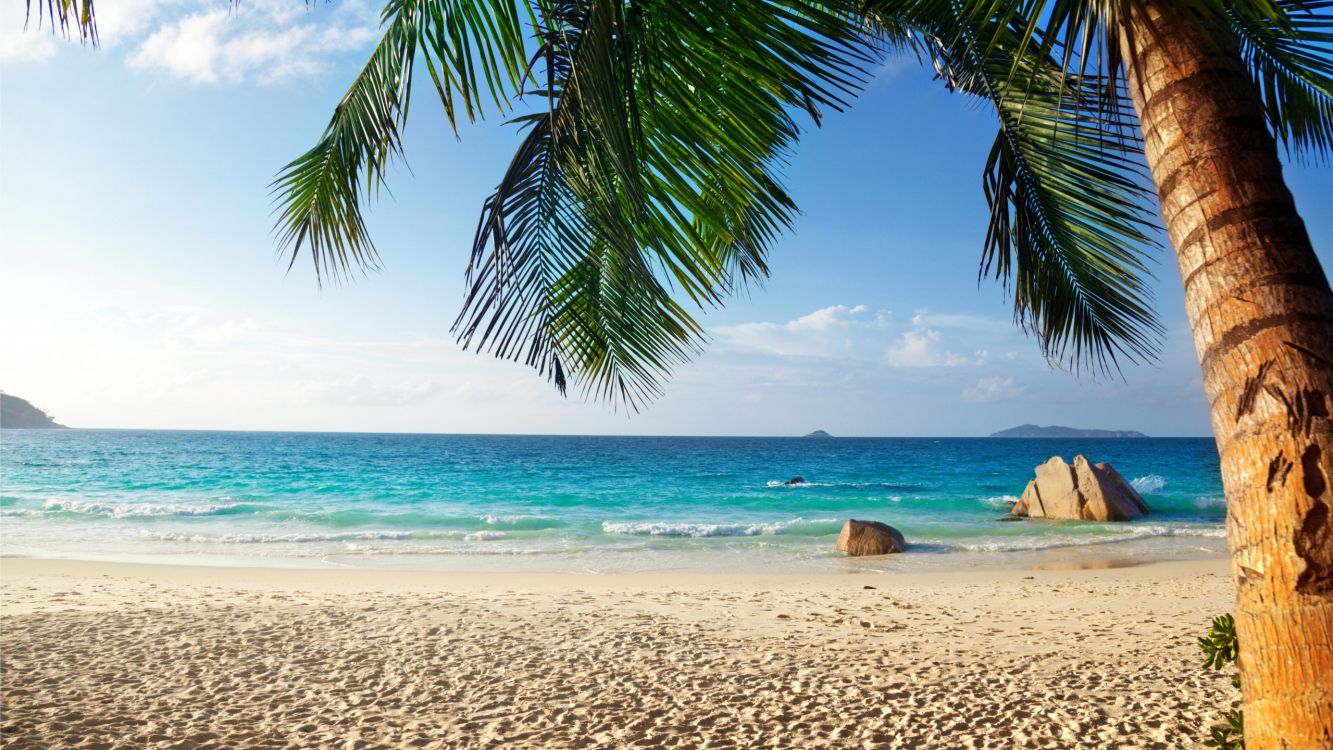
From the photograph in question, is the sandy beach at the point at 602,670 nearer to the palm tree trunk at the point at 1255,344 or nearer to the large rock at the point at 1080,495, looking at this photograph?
the palm tree trunk at the point at 1255,344

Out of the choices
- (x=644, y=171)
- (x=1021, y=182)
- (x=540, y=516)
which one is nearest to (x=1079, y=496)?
(x=540, y=516)

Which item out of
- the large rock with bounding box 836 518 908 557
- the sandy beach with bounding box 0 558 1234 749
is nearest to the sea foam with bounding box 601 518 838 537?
the large rock with bounding box 836 518 908 557

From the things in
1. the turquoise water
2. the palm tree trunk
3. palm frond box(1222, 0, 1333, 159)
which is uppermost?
palm frond box(1222, 0, 1333, 159)

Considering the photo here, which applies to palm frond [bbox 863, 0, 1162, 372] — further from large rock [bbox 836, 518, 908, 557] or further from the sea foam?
the sea foam

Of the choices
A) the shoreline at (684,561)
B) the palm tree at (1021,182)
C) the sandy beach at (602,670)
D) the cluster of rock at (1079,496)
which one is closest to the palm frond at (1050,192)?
the palm tree at (1021,182)

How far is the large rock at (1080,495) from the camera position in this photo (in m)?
19.7

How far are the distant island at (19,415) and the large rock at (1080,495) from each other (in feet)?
509

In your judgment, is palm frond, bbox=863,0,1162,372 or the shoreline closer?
palm frond, bbox=863,0,1162,372

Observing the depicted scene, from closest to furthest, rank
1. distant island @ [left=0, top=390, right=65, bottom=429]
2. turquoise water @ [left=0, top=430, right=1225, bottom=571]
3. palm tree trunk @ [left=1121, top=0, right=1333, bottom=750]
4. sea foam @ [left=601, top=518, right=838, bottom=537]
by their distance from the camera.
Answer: palm tree trunk @ [left=1121, top=0, right=1333, bottom=750]
turquoise water @ [left=0, top=430, right=1225, bottom=571]
sea foam @ [left=601, top=518, right=838, bottom=537]
distant island @ [left=0, top=390, right=65, bottom=429]

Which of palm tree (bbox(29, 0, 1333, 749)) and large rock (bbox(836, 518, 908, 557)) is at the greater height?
palm tree (bbox(29, 0, 1333, 749))

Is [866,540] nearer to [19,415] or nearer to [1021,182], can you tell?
[1021,182]

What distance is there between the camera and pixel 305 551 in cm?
1463

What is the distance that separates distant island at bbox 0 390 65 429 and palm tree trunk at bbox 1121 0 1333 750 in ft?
534

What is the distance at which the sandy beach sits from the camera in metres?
4.21
